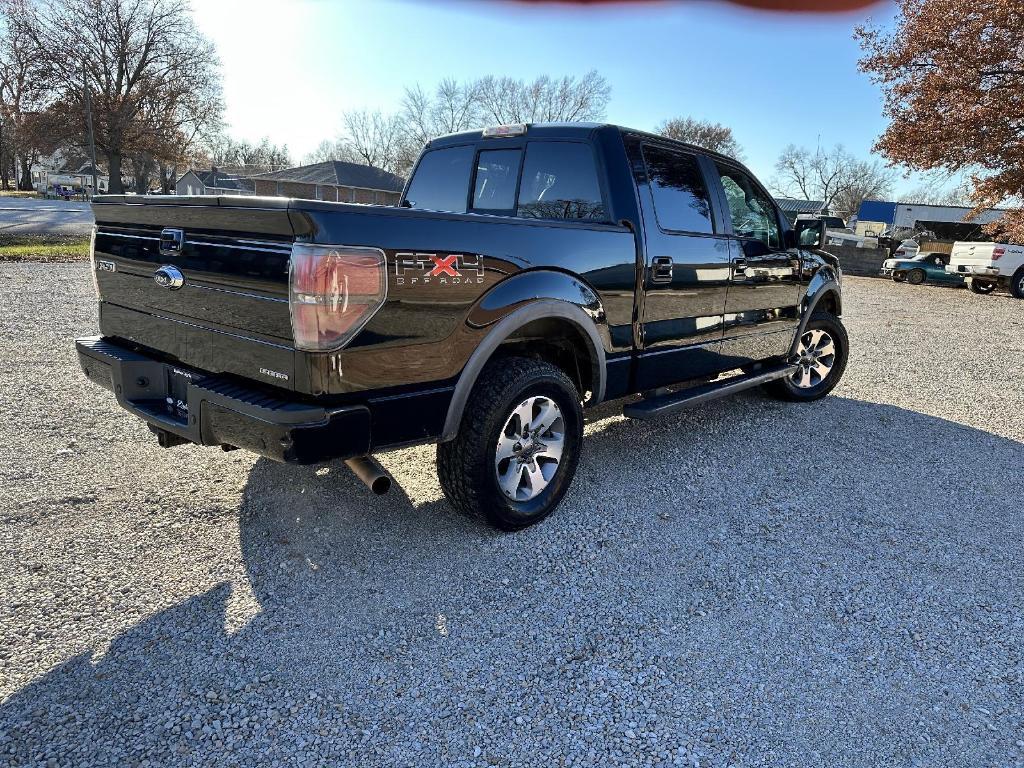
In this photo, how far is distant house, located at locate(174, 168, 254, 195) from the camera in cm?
6253

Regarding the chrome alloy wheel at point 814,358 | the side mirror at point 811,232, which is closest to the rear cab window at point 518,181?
the side mirror at point 811,232

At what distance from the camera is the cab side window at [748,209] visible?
4668 mm

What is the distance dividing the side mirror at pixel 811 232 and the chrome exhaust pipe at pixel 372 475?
3987mm

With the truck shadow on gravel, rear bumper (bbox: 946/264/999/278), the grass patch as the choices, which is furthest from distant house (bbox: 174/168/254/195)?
the truck shadow on gravel

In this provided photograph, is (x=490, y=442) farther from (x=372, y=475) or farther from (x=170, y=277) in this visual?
(x=170, y=277)

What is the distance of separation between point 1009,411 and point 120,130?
2274 inches

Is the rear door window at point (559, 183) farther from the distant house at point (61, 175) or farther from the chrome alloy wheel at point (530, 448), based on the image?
the distant house at point (61, 175)

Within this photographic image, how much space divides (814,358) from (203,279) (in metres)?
5.11

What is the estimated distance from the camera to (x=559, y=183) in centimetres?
398

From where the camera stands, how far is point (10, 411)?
14.8 ft

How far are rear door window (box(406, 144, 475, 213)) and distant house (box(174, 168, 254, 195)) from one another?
201 ft

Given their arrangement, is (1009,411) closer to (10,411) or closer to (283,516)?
(283,516)

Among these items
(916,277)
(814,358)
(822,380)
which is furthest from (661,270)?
(916,277)

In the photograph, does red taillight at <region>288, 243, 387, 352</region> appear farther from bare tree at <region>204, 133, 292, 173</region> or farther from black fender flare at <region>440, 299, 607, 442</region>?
bare tree at <region>204, 133, 292, 173</region>
